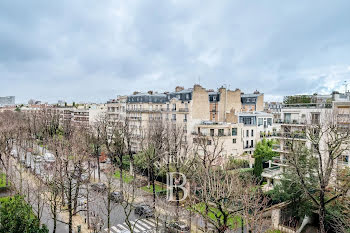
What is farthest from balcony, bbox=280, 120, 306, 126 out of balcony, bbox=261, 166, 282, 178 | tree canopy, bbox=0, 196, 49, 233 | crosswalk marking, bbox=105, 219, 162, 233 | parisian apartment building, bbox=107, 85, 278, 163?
tree canopy, bbox=0, 196, 49, 233

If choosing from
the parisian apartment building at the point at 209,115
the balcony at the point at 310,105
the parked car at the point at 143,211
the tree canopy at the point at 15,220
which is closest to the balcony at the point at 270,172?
the parisian apartment building at the point at 209,115

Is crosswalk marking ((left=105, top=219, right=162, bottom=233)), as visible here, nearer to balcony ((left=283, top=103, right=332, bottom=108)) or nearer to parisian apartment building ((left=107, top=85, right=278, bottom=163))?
parisian apartment building ((left=107, top=85, right=278, bottom=163))

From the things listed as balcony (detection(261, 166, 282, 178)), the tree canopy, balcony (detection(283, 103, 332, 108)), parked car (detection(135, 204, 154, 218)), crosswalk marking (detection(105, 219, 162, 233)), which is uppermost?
balcony (detection(283, 103, 332, 108))

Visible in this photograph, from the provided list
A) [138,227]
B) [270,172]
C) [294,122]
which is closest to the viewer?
[138,227]

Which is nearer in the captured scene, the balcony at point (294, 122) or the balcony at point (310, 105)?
the balcony at point (310, 105)

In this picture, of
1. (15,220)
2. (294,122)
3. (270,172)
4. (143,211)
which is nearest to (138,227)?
(143,211)

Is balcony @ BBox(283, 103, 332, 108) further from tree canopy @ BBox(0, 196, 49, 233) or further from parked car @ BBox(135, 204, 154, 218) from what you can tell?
tree canopy @ BBox(0, 196, 49, 233)

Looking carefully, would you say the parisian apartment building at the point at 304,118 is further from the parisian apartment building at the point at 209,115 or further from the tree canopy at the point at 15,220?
the tree canopy at the point at 15,220

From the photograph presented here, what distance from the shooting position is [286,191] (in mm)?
24766

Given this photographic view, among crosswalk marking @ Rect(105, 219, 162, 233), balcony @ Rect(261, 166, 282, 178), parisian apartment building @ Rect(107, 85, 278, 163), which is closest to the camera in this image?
crosswalk marking @ Rect(105, 219, 162, 233)

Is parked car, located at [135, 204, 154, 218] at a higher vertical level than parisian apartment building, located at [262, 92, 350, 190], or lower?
lower

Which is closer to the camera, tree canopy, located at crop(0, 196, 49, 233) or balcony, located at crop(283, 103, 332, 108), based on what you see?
tree canopy, located at crop(0, 196, 49, 233)

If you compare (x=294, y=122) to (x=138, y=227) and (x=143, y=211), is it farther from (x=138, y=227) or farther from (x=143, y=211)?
(x=138, y=227)

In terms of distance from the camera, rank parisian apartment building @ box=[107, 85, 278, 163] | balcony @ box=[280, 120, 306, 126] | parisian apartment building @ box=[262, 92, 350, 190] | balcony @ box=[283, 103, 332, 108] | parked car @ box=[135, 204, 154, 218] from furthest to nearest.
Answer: parisian apartment building @ box=[107, 85, 278, 163] < balcony @ box=[280, 120, 306, 126] < balcony @ box=[283, 103, 332, 108] < parisian apartment building @ box=[262, 92, 350, 190] < parked car @ box=[135, 204, 154, 218]
